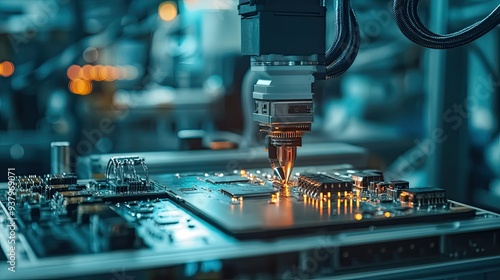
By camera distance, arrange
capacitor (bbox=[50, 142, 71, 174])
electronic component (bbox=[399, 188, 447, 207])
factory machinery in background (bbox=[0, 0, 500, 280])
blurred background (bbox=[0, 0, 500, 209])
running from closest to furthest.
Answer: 1. factory machinery in background (bbox=[0, 0, 500, 280])
2. electronic component (bbox=[399, 188, 447, 207])
3. capacitor (bbox=[50, 142, 71, 174])
4. blurred background (bbox=[0, 0, 500, 209])

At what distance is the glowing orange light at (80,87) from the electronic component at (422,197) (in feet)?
8.57

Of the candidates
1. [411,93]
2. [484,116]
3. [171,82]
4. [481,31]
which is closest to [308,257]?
[481,31]

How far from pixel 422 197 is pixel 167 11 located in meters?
2.66

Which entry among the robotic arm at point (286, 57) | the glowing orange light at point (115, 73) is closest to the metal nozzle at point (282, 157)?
the robotic arm at point (286, 57)

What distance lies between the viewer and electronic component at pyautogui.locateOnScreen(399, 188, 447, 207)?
48.4 inches

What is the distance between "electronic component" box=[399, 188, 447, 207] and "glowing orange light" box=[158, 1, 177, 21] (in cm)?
260

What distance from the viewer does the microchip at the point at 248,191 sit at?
4.23 feet

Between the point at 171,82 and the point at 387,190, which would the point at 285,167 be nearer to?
the point at 387,190

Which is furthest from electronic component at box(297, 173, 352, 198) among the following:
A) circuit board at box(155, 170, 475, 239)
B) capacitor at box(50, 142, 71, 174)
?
capacitor at box(50, 142, 71, 174)

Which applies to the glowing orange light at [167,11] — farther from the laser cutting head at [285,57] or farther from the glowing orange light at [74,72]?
the laser cutting head at [285,57]

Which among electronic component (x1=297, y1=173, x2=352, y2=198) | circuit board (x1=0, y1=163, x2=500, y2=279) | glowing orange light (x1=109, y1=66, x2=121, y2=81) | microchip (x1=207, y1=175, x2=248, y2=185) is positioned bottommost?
circuit board (x1=0, y1=163, x2=500, y2=279)

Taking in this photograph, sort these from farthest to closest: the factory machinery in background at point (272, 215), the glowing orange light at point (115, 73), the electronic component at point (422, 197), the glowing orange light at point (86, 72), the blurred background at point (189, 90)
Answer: the glowing orange light at point (115, 73)
the glowing orange light at point (86, 72)
the blurred background at point (189, 90)
the electronic component at point (422, 197)
the factory machinery in background at point (272, 215)

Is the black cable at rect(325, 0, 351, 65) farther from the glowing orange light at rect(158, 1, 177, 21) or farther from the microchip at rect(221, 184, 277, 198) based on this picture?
the glowing orange light at rect(158, 1, 177, 21)

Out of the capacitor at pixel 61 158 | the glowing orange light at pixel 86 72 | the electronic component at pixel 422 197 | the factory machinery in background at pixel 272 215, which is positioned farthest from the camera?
the glowing orange light at pixel 86 72
